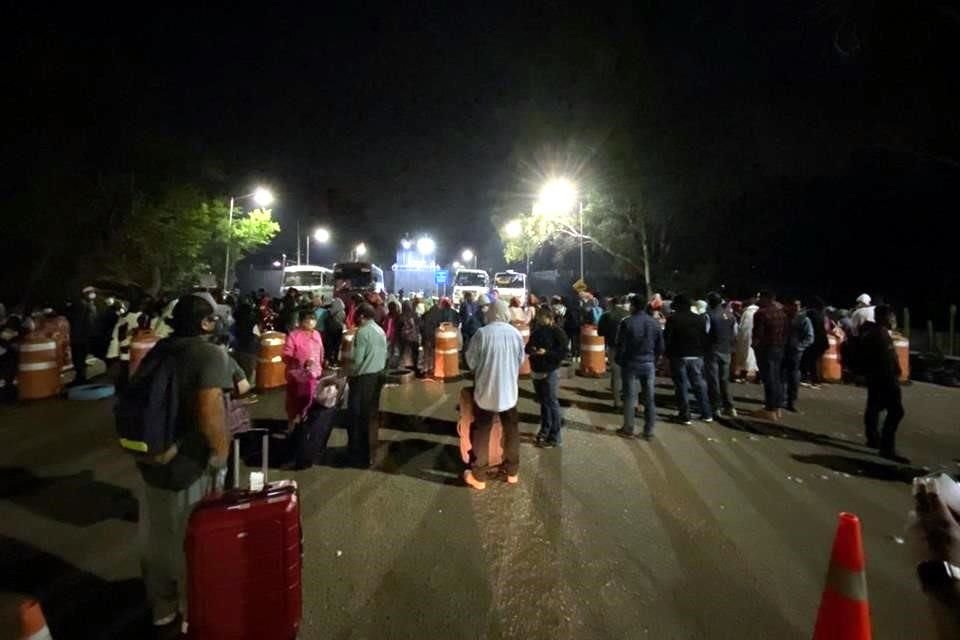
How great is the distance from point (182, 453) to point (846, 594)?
3.68 meters

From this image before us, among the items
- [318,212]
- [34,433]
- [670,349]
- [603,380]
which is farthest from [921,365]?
[318,212]

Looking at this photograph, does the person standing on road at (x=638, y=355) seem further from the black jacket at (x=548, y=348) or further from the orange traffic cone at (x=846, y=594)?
the orange traffic cone at (x=846, y=594)

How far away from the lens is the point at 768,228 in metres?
30.1

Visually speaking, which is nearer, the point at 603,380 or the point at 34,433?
the point at 34,433

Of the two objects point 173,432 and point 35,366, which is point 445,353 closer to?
point 35,366

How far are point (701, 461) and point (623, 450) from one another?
0.97 metres

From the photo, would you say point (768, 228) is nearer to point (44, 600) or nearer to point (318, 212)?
point (44, 600)

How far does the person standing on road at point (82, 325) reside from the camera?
11727 mm

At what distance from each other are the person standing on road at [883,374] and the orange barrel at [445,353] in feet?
26.0

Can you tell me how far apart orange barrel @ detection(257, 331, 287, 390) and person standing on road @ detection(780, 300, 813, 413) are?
365 inches

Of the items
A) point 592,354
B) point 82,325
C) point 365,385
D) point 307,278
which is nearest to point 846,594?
point 365,385

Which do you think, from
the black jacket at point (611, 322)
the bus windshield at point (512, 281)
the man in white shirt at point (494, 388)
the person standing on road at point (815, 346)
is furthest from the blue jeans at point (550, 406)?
the bus windshield at point (512, 281)

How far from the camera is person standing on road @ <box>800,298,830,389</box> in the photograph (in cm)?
1141

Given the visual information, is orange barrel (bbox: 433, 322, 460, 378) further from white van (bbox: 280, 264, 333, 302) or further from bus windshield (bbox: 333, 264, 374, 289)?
white van (bbox: 280, 264, 333, 302)
